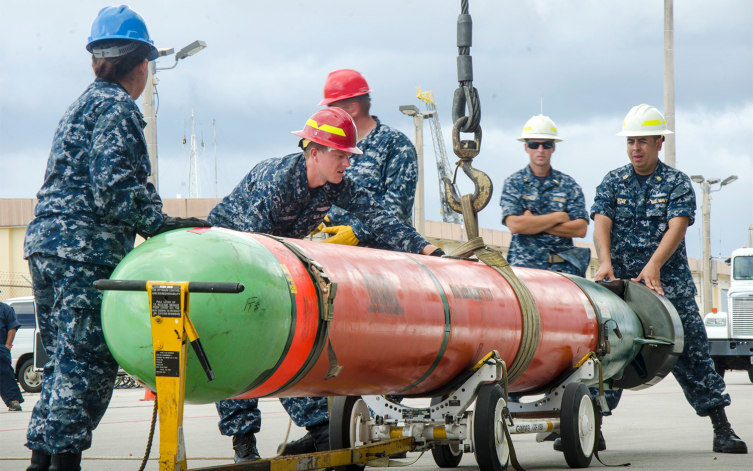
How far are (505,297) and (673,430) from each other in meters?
3.39

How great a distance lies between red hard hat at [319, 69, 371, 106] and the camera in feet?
18.4

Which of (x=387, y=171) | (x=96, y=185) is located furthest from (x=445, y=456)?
(x=96, y=185)

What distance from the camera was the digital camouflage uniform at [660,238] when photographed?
19.8 feet

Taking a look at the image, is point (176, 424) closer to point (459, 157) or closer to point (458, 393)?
point (458, 393)

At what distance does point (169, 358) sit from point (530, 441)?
4.65 m

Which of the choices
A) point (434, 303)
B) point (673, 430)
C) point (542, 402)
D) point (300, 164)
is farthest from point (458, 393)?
point (673, 430)

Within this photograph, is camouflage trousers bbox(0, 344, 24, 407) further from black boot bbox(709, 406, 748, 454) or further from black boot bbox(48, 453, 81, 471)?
black boot bbox(709, 406, 748, 454)

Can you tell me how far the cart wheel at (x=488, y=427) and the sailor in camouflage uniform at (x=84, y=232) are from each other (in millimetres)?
1669

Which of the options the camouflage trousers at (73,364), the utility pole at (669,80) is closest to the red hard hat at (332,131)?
the camouflage trousers at (73,364)

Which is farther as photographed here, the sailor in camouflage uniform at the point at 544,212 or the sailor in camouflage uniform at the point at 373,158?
the sailor in camouflage uniform at the point at 544,212

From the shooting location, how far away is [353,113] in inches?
226

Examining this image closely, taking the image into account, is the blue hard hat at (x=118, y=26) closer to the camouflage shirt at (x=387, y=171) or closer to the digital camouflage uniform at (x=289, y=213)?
the digital camouflage uniform at (x=289, y=213)

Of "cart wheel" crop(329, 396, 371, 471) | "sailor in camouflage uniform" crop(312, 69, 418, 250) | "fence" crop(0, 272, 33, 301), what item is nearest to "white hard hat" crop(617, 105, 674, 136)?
"sailor in camouflage uniform" crop(312, 69, 418, 250)

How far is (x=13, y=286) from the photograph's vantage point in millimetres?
22953
